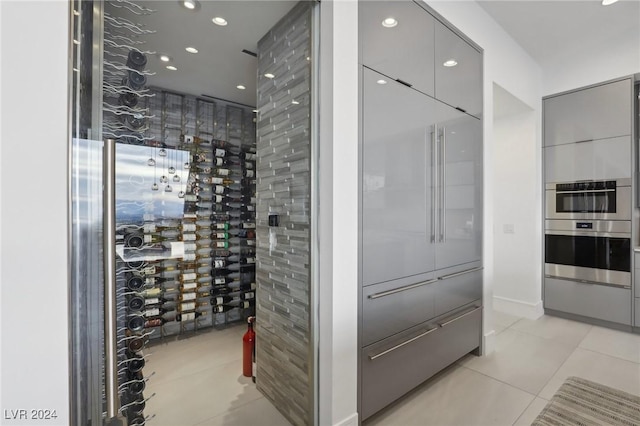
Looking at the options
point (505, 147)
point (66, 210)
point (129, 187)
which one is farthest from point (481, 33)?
point (66, 210)

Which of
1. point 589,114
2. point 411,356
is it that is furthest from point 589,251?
point 411,356

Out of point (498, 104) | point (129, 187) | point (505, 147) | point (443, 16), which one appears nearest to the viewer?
point (129, 187)

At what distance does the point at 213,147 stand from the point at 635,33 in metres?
4.35

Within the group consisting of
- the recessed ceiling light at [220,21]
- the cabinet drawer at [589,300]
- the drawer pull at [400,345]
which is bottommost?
the cabinet drawer at [589,300]

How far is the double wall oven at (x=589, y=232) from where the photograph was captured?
319 centimetres

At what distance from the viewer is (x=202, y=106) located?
57.3 inches

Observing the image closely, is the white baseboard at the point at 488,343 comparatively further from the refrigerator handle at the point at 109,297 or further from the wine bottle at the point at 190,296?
the refrigerator handle at the point at 109,297

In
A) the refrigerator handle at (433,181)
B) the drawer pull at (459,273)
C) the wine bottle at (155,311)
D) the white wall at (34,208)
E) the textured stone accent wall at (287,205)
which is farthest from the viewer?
the drawer pull at (459,273)

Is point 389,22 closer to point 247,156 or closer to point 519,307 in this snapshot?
point 247,156

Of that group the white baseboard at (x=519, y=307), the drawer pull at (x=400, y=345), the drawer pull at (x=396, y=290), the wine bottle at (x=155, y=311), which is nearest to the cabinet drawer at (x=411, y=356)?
the drawer pull at (x=400, y=345)

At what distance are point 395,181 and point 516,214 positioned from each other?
2794 millimetres

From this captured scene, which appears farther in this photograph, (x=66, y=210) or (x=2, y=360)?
(x=66, y=210)

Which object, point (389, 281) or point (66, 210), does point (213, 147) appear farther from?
point (389, 281)

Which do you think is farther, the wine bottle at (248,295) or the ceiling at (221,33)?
the wine bottle at (248,295)
